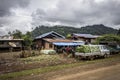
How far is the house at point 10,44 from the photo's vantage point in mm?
47250

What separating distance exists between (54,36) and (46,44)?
762cm

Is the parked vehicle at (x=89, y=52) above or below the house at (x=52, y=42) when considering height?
A: below

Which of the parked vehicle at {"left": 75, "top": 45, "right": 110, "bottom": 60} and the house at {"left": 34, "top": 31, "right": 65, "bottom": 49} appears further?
the house at {"left": 34, "top": 31, "right": 65, "bottom": 49}

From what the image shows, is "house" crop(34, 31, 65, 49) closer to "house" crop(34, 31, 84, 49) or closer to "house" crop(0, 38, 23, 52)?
"house" crop(34, 31, 84, 49)

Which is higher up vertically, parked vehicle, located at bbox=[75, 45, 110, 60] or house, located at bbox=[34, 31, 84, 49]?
house, located at bbox=[34, 31, 84, 49]

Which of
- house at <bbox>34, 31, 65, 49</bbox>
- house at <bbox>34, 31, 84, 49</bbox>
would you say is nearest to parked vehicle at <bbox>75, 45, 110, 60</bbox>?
house at <bbox>34, 31, 84, 49</bbox>

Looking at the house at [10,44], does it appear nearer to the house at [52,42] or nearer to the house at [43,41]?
the house at [43,41]

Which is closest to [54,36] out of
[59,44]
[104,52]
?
[59,44]

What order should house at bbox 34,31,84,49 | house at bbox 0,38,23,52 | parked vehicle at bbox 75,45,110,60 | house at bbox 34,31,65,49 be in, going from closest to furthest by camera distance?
parked vehicle at bbox 75,45,110,60 < house at bbox 34,31,84,49 < house at bbox 34,31,65,49 < house at bbox 0,38,23,52

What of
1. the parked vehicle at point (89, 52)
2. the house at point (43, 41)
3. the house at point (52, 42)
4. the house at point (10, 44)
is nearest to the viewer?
the parked vehicle at point (89, 52)

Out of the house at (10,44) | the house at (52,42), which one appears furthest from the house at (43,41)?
the house at (10,44)

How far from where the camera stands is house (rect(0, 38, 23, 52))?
4725cm

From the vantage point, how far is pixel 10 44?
162 ft

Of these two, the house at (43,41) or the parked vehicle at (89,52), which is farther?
the house at (43,41)
